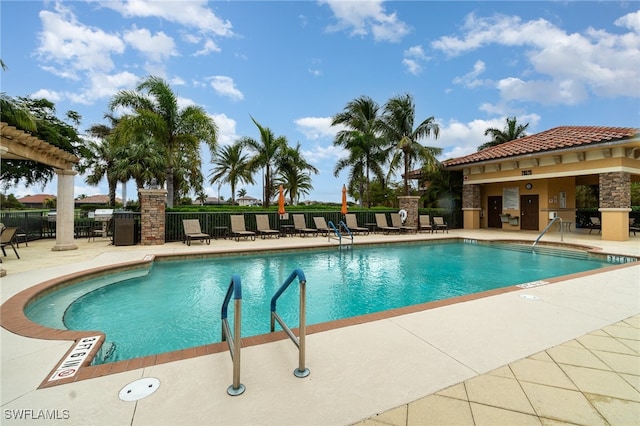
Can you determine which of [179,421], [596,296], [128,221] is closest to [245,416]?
[179,421]

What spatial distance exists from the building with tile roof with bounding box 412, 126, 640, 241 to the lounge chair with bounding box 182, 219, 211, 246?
1545cm

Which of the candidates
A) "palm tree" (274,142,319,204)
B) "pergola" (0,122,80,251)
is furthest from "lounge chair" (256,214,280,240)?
"palm tree" (274,142,319,204)

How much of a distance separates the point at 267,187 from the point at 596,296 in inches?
720

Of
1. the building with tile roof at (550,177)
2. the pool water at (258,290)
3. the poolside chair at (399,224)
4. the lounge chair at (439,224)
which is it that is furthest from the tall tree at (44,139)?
the building with tile roof at (550,177)

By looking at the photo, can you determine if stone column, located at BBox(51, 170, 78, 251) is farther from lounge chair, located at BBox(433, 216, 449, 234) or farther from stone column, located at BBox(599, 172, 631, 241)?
stone column, located at BBox(599, 172, 631, 241)

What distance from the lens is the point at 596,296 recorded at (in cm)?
489

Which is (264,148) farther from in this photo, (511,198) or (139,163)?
(511,198)

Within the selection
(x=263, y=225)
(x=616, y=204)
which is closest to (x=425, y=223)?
(x=616, y=204)

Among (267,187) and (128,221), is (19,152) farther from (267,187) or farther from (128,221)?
(267,187)

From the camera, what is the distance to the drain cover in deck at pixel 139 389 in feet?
7.30

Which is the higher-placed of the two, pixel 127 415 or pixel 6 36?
pixel 6 36

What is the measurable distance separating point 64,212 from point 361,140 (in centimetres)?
1567

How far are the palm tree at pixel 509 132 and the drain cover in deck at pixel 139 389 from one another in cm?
3255

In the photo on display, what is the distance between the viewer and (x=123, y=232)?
431 inches
